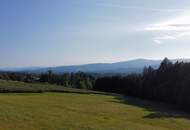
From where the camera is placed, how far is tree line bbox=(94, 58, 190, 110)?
259 ft

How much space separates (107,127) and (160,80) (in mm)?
69812

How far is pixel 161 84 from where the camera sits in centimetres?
9356

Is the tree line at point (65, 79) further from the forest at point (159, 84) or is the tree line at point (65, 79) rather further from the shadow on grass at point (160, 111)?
the shadow on grass at point (160, 111)

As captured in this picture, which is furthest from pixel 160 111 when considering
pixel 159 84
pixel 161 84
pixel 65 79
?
pixel 65 79

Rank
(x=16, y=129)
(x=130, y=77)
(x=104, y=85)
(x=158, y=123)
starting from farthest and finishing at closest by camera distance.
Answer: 1. (x=104, y=85)
2. (x=130, y=77)
3. (x=158, y=123)
4. (x=16, y=129)

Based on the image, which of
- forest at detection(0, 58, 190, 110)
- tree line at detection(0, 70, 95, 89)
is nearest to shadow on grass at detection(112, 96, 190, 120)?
forest at detection(0, 58, 190, 110)

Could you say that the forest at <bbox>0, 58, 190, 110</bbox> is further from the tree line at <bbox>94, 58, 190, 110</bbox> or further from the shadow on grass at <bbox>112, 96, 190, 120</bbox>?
the shadow on grass at <bbox>112, 96, 190, 120</bbox>

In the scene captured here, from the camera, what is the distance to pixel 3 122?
28797mm

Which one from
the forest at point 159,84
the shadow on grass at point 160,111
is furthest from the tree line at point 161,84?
the shadow on grass at point 160,111

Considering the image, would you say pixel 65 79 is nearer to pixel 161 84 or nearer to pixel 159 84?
pixel 159 84

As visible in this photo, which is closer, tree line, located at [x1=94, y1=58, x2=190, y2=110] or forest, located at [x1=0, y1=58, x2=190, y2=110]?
tree line, located at [x1=94, y1=58, x2=190, y2=110]

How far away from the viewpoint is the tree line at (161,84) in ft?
259

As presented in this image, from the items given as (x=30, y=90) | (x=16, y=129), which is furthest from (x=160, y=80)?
(x=16, y=129)

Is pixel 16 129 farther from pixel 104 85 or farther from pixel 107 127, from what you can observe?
pixel 104 85
